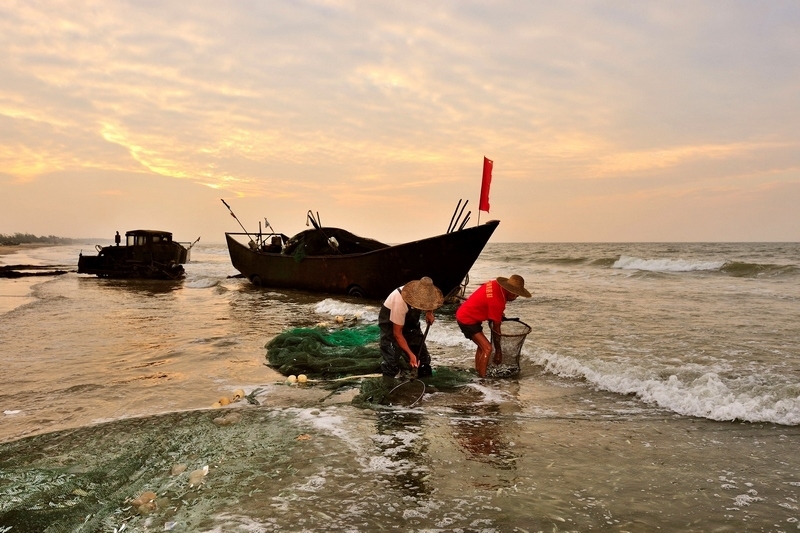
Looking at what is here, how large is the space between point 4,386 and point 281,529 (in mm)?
5263

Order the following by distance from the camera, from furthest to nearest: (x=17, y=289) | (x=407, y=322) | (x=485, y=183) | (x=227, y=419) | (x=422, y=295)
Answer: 1. (x=17, y=289)
2. (x=485, y=183)
3. (x=407, y=322)
4. (x=422, y=295)
5. (x=227, y=419)

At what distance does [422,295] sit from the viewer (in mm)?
5602

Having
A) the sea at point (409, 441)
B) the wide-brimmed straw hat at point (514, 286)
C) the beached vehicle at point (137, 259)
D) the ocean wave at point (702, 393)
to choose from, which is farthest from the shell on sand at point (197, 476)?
the beached vehicle at point (137, 259)

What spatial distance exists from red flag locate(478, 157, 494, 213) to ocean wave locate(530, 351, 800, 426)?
455cm

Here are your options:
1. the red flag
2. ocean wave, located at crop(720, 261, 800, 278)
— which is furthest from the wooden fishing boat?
ocean wave, located at crop(720, 261, 800, 278)

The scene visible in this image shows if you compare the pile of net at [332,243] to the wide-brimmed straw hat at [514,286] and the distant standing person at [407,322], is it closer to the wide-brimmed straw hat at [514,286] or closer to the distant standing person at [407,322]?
the wide-brimmed straw hat at [514,286]

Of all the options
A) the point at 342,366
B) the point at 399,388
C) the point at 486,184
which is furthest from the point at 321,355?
the point at 486,184

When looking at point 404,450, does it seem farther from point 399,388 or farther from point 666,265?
point 666,265

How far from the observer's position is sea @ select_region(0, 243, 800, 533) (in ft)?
10.4

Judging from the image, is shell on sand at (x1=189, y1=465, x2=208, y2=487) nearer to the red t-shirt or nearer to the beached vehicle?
the red t-shirt

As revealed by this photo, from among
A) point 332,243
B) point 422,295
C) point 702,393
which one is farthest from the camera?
point 332,243

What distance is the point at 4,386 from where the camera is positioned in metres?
6.27

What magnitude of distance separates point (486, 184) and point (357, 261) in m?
6.01

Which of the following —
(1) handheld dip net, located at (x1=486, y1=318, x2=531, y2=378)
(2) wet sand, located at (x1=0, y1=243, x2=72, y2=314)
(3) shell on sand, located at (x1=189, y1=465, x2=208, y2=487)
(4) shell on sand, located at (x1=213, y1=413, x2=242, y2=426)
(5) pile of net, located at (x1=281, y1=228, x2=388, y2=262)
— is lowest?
(2) wet sand, located at (x1=0, y1=243, x2=72, y2=314)
